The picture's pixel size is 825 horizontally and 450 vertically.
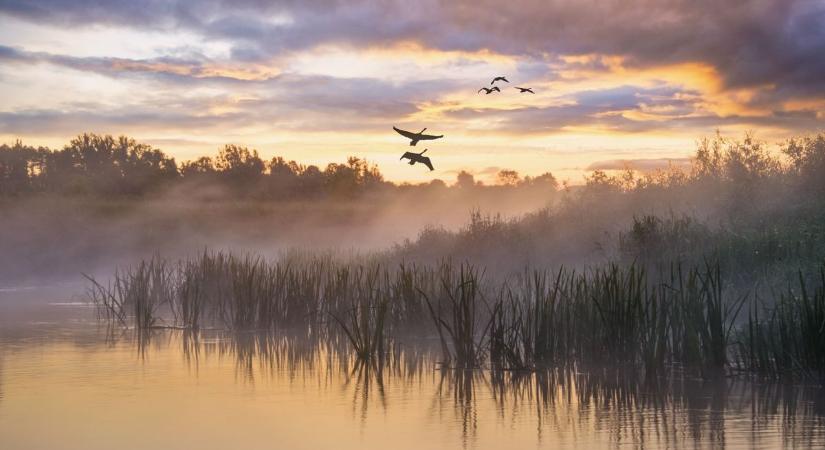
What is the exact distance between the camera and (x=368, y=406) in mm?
9477

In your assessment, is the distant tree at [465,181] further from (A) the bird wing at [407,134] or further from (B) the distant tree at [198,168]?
(A) the bird wing at [407,134]

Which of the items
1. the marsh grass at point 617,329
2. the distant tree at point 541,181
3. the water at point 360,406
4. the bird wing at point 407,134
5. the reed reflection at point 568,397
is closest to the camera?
the water at point 360,406

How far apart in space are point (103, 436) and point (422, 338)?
6560 mm

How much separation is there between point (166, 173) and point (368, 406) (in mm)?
59465

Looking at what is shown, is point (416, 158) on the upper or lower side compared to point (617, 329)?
upper

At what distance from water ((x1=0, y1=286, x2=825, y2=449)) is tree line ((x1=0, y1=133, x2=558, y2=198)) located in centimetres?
4804

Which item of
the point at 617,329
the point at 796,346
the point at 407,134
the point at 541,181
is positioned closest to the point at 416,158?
the point at 407,134

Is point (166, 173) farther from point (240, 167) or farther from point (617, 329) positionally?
point (617, 329)

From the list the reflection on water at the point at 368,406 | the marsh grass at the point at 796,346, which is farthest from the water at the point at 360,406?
the marsh grass at the point at 796,346

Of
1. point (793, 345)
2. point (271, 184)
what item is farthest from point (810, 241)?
point (271, 184)

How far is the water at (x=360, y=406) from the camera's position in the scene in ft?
26.1

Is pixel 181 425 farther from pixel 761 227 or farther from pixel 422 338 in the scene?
pixel 761 227

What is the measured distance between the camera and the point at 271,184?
66.3m

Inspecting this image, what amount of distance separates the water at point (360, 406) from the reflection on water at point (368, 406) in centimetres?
2
